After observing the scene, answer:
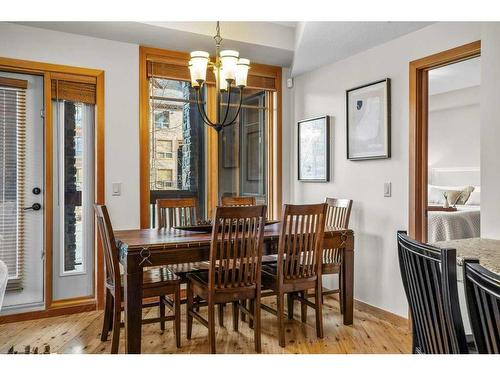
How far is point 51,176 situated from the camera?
334 cm

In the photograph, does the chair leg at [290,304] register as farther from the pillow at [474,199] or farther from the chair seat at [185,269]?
the pillow at [474,199]

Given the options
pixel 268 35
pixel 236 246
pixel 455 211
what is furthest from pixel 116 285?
pixel 455 211

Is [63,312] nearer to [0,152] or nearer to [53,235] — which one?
[53,235]

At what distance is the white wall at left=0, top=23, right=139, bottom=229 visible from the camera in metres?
3.40

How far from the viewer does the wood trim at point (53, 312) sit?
3206 millimetres

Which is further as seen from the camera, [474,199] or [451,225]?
[474,199]

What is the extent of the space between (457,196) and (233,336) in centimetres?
273

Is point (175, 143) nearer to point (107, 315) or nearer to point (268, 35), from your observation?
point (268, 35)

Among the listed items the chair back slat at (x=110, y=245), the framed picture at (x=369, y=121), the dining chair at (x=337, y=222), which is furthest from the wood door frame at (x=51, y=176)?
the framed picture at (x=369, y=121)

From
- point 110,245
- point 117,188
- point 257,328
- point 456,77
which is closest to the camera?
point 110,245

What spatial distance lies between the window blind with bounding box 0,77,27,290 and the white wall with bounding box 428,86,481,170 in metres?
Result: 4.10

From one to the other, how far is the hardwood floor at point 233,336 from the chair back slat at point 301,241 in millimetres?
487

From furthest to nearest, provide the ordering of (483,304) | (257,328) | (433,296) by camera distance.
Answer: (257,328) < (433,296) < (483,304)
